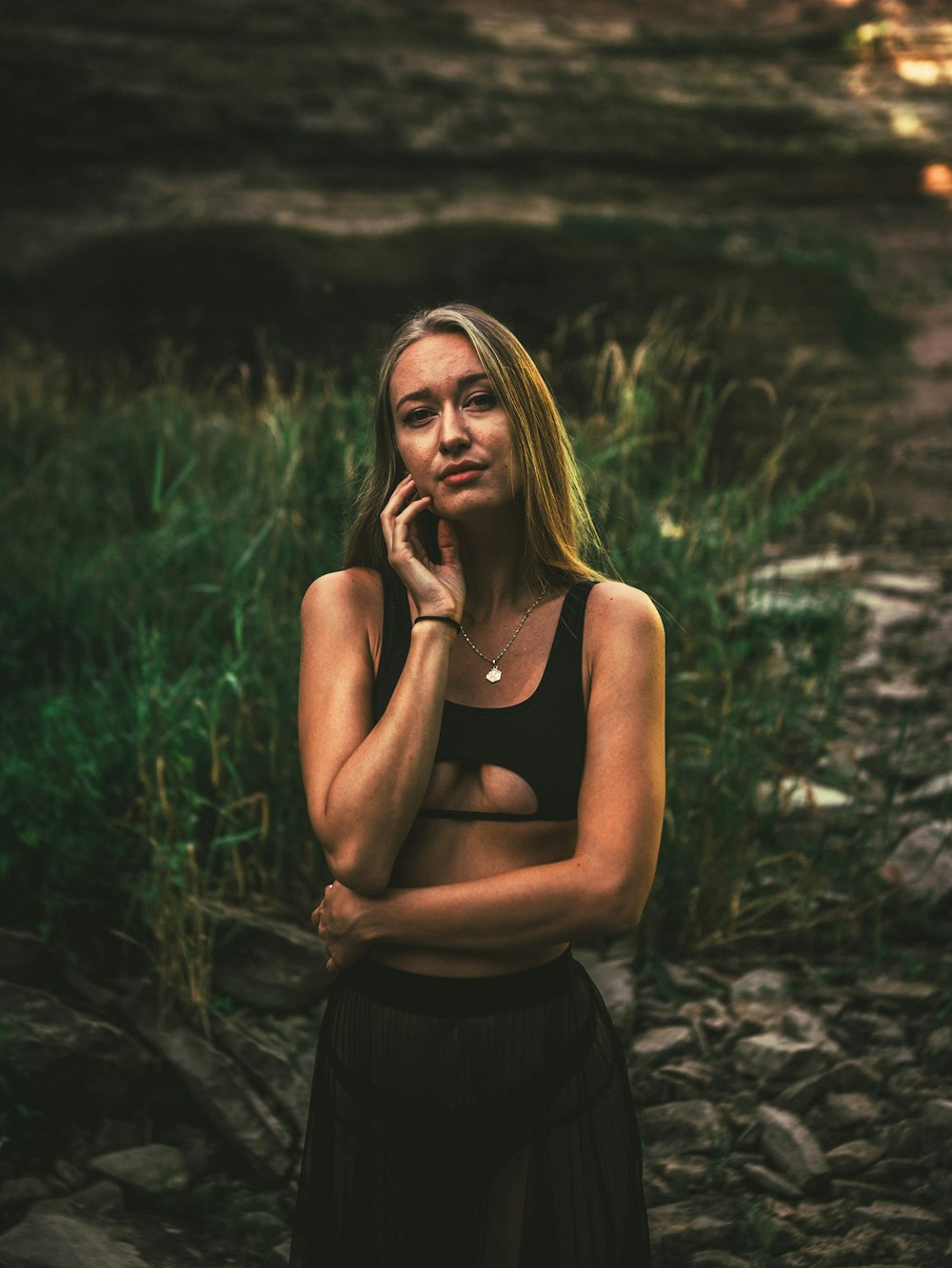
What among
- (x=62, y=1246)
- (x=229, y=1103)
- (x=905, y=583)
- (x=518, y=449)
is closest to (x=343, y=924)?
(x=518, y=449)

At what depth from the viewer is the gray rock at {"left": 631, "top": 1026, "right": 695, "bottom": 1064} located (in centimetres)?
316

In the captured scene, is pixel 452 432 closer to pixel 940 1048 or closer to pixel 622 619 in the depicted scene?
pixel 622 619

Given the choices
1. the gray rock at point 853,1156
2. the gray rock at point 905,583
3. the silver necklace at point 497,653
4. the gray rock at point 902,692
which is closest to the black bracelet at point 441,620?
the silver necklace at point 497,653

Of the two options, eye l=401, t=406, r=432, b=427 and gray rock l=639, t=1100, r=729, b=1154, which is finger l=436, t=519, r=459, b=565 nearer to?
eye l=401, t=406, r=432, b=427

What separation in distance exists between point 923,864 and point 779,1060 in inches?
37.8

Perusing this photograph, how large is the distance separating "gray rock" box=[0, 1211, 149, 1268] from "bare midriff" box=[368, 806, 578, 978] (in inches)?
40.8

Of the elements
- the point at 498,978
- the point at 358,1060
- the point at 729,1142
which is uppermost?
the point at 498,978

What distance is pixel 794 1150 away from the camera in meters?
2.85

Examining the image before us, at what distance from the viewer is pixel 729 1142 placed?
2.91 metres

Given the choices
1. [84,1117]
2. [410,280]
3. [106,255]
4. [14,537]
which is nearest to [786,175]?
[410,280]

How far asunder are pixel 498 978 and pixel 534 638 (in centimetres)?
55

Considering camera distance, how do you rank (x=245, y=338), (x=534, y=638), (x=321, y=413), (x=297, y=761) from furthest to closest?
(x=245, y=338) < (x=321, y=413) < (x=297, y=761) < (x=534, y=638)

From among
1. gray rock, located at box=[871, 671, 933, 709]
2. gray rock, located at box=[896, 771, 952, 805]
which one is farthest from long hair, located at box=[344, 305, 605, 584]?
gray rock, located at box=[871, 671, 933, 709]

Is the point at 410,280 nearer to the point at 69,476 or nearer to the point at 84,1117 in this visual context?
the point at 69,476
